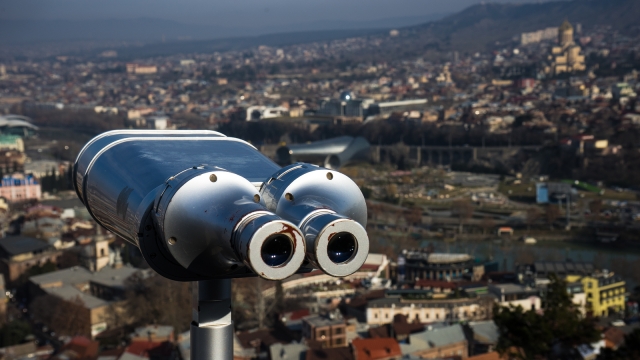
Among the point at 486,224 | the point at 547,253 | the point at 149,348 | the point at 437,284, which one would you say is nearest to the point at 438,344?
the point at 149,348

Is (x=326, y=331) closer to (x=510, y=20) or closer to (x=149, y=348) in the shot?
(x=149, y=348)

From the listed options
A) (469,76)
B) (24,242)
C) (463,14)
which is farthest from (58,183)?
(463,14)

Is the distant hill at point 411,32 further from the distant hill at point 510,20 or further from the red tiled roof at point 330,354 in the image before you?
the red tiled roof at point 330,354

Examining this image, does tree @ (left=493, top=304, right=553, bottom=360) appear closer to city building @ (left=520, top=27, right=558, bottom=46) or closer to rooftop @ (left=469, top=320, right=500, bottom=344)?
rooftop @ (left=469, top=320, right=500, bottom=344)

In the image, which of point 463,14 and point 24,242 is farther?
point 463,14

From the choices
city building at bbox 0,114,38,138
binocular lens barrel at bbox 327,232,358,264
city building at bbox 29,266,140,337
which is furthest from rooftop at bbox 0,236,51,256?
city building at bbox 0,114,38,138

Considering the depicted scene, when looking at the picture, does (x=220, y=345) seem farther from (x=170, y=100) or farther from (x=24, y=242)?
(x=170, y=100)

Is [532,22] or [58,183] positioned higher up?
[532,22]
